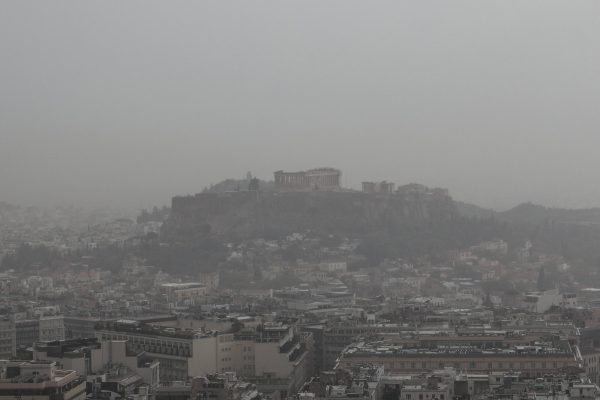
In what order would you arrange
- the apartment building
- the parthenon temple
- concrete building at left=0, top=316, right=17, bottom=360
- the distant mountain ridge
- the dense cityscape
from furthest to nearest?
the parthenon temple < the distant mountain ridge < concrete building at left=0, top=316, right=17, bottom=360 < the apartment building < the dense cityscape

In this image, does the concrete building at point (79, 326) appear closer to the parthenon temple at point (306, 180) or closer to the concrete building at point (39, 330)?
the concrete building at point (39, 330)

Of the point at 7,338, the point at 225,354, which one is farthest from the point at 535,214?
the point at 225,354

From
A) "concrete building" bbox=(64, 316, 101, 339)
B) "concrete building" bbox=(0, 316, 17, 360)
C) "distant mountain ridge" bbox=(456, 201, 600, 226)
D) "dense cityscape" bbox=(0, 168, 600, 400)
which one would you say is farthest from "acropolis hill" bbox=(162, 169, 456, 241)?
"concrete building" bbox=(0, 316, 17, 360)

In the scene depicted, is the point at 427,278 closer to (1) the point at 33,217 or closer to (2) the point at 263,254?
(2) the point at 263,254

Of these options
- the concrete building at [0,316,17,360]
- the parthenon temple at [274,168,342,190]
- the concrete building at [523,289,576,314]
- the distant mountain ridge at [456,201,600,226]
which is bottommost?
the concrete building at [0,316,17,360]

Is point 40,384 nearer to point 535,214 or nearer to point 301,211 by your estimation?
point 301,211

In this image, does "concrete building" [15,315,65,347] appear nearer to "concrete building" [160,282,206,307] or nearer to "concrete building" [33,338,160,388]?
"concrete building" [33,338,160,388]

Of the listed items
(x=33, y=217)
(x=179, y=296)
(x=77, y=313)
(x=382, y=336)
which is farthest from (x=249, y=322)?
(x=33, y=217)

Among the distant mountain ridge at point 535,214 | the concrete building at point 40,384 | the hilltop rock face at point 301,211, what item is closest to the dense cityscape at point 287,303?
the concrete building at point 40,384
